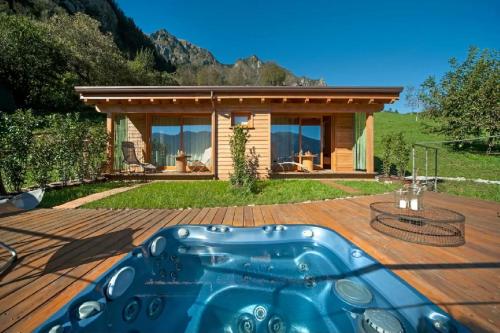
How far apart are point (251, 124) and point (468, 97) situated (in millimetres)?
12744

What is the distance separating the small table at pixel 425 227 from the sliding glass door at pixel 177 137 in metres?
6.86

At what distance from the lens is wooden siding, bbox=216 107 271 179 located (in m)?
7.39

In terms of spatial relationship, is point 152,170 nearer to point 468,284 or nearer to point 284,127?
point 284,127

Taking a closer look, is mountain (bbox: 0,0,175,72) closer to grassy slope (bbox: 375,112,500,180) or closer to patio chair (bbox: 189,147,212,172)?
patio chair (bbox: 189,147,212,172)

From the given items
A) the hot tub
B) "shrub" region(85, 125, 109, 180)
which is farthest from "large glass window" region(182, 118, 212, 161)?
the hot tub

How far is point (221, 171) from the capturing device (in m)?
7.41

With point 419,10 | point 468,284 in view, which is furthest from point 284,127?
point 419,10

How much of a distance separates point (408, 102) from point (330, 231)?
1707 inches

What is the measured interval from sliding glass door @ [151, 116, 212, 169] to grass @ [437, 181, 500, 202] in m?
7.60

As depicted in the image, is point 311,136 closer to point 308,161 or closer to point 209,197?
point 308,161

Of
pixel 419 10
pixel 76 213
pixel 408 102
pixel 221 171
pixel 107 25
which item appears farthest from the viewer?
pixel 408 102

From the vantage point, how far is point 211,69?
42.5 metres

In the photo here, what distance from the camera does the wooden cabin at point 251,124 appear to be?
6977 millimetres

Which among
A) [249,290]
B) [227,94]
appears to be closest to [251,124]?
[227,94]
